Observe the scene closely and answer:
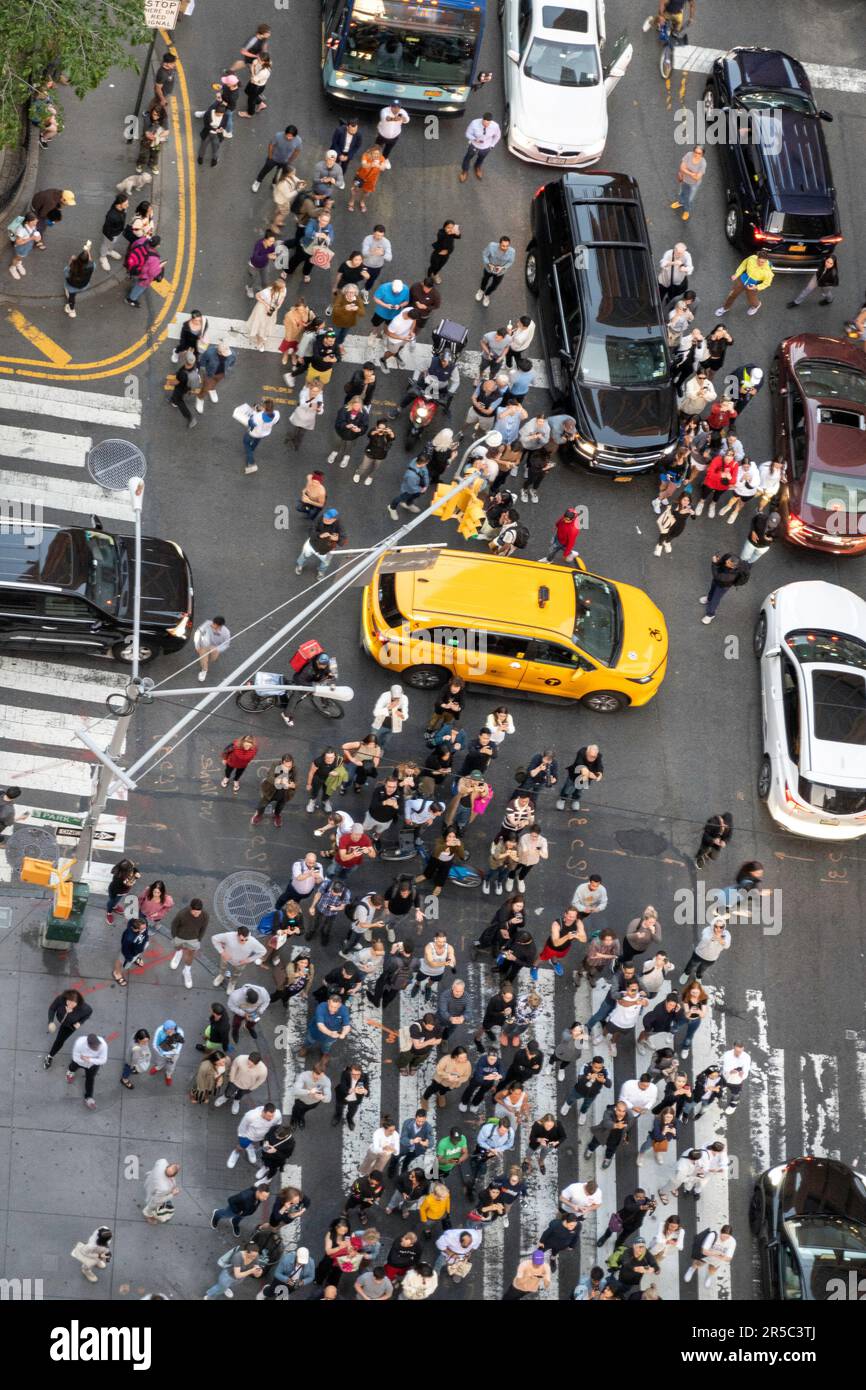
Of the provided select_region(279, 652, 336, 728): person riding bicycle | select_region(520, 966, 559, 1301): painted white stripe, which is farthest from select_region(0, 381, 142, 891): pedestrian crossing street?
select_region(520, 966, 559, 1301): painted white stripe

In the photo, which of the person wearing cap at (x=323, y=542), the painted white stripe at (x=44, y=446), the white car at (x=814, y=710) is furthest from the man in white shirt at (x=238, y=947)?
the white car at (x=814, y=710)

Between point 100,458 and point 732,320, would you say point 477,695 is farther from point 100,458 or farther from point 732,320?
point 732,320

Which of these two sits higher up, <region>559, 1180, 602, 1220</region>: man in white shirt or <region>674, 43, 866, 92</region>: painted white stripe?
<region>674, 43, 866, 92</region>: painted white stripe

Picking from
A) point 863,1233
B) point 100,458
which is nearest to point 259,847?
point 100,458

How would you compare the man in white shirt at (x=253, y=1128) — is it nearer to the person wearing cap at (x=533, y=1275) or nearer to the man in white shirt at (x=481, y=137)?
the person wearing cap at (x=533, y=1275)

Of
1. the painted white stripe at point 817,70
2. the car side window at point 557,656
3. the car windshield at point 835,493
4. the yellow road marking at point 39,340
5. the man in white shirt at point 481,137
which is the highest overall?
the painted white stripe at point 817,70

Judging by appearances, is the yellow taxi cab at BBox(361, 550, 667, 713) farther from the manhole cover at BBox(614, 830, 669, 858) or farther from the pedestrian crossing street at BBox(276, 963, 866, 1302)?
the pedestrian crossing street at BBox(276, 963, 866, 1302)

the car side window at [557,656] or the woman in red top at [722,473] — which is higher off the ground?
the woman in red top at [722,473]
